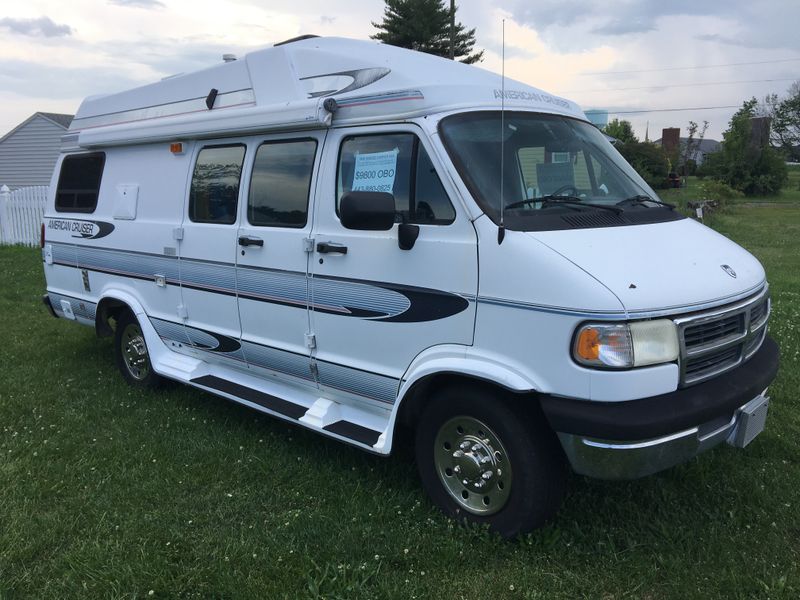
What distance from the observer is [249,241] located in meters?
4.81

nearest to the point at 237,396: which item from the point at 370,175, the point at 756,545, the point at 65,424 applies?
the point at 65,424

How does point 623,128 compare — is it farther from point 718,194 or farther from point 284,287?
point 284,287

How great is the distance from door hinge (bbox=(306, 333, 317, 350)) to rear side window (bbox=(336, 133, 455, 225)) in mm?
892

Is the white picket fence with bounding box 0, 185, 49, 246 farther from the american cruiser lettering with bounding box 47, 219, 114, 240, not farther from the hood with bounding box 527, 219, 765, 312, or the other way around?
the hood with bounding box 527, 219, 765, 312

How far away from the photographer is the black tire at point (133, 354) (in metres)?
6.24

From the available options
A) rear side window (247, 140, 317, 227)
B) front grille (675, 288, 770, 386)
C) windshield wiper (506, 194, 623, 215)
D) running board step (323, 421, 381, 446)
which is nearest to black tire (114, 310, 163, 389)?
rear side window (247, 140, 317, 227)

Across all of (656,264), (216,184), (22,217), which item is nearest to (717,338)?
(656,264)

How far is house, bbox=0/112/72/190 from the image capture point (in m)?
31.6

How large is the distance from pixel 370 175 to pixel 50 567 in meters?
2.78

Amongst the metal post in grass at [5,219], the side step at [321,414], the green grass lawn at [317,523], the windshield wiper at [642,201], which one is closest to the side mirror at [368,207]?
the side step at [321,414]

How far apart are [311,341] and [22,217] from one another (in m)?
14.9

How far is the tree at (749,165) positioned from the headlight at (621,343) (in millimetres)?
34878

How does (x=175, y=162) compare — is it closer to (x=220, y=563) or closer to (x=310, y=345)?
(x=310, y=345)

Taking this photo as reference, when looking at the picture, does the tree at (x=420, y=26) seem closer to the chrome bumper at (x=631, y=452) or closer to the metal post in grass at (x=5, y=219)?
the metal post in grass at (x=5, y=219)
